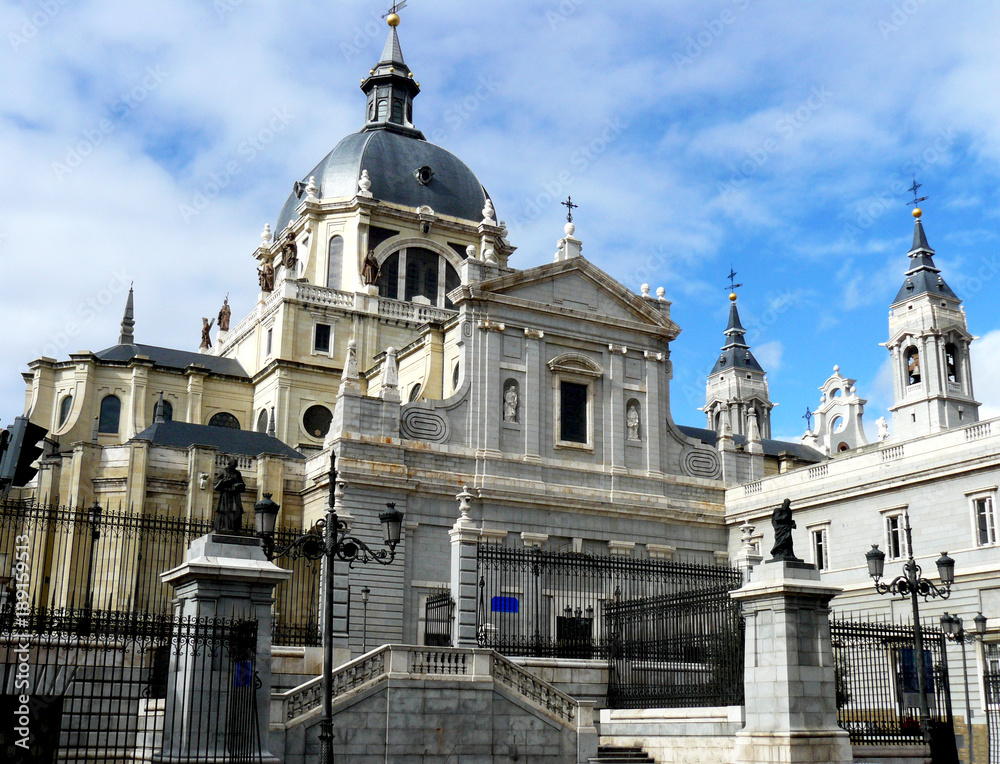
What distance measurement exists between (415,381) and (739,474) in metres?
13.9

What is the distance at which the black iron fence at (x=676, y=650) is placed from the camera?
72.9ft

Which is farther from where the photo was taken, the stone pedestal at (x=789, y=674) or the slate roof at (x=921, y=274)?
the slate roof at (x=921, y=274)

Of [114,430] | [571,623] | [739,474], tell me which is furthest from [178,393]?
[571,623]

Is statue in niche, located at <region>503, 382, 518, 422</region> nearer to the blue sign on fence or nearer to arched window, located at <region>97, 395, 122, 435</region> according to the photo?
the blue sign on fence

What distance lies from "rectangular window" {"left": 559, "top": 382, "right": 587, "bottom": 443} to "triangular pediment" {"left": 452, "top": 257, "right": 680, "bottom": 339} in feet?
9.04

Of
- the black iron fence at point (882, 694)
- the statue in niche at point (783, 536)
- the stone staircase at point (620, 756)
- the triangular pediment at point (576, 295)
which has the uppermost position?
the triangular pediment at point (576, 295)

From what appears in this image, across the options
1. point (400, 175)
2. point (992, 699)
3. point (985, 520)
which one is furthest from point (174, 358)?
point (992, 699)

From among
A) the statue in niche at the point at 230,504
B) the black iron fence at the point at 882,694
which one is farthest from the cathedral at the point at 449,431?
the statue in niche at the point at 230,504

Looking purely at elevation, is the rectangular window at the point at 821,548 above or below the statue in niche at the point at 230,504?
above

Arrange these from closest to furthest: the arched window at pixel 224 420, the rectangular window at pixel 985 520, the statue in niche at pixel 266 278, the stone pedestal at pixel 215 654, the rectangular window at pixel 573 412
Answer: the stone pedestal at pixel 215 654 → the rectangular window at pixel 985 520 → the rectangular window at pixel 573 412 → the arched window at pixel 224 420 → the statue in niche at pixel 266 278

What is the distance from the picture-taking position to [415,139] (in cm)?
6197

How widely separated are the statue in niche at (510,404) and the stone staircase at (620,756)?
18.1 metres

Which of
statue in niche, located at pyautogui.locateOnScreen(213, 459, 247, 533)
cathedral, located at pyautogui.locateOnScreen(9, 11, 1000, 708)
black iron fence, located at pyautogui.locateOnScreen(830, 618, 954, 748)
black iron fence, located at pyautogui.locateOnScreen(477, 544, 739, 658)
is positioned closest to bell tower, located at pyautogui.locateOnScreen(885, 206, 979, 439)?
cathedral, located at pyautogui.locateOnScreen(9, 11, 1000, 708)

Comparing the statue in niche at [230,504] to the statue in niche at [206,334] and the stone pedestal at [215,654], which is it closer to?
the stone pedestal at [215,654]
